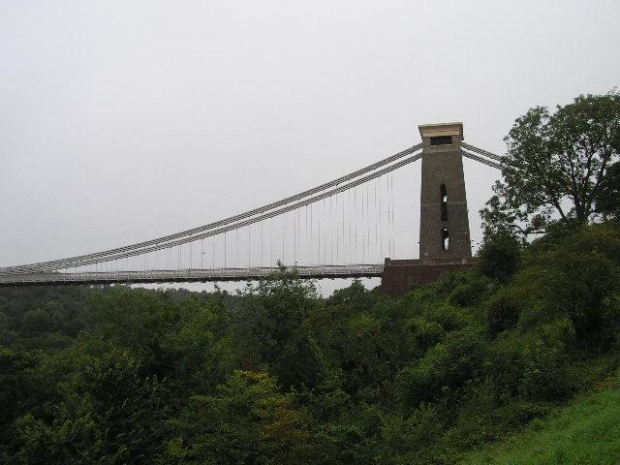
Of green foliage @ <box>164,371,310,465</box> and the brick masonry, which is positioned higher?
the brick masonry

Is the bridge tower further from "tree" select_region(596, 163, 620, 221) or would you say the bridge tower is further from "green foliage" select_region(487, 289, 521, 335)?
"green foliage" select_region(487, 289, 521, 335)

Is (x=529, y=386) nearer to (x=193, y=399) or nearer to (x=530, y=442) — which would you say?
(x=530, y=442)

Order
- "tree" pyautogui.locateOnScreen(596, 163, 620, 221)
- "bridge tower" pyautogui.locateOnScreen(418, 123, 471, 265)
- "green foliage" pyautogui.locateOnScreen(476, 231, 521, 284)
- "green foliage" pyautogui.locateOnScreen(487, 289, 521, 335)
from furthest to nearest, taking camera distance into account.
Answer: "bridge tower" pyautogui.locateOnScreen(418, 123, 471, 265)
"green foliage" pyautogui.locateOnScreen(476, 231, 521, 284)
"tree" pyautogui.locateOnScreen(596, 163, 620, 221)
"green foliage" pyautogui.locateOnScreen(487, 289, 521, 335)

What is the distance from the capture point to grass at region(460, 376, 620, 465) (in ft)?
31.0

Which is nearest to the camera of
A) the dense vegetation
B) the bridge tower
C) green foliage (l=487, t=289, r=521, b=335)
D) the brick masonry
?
the dense vegetation

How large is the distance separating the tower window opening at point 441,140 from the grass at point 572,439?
79.3 ft

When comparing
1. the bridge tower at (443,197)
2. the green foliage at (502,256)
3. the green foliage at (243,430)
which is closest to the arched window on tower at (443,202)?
the bridge tower at (443,197)

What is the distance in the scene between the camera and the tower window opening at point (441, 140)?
116 feet

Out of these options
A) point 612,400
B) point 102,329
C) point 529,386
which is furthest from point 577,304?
point 102,329

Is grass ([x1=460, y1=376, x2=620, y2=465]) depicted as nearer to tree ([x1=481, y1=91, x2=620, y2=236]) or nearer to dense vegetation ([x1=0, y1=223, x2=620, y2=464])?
dense vegetation ([x1=0, y1=223, x2=620, y2=464])

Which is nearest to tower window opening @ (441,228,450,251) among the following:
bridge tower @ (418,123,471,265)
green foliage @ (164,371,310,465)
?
bridge tower @ (418,123,471,265)

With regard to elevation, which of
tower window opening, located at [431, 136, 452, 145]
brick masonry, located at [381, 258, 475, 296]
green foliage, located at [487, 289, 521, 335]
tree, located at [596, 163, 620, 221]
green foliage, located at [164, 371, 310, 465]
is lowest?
green foliage, located at [164, 371, 310, 465]

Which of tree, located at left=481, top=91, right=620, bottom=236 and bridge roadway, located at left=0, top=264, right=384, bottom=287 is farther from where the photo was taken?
bridge roadway, located at left=0, top=264, right=384, bottom=287

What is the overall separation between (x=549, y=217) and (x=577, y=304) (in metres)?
9.40
